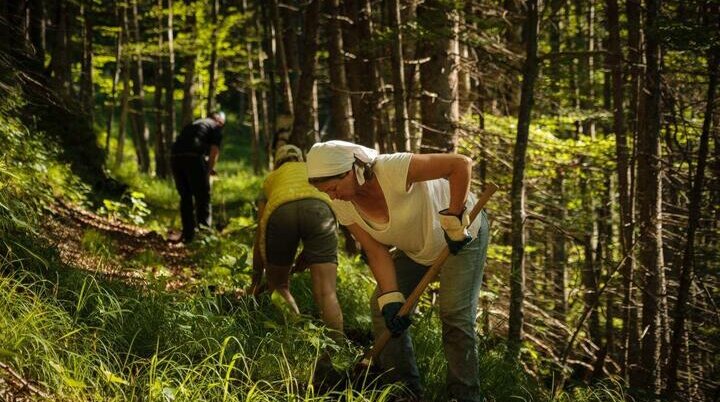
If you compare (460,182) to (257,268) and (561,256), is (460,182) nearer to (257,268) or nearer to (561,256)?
(257,268)

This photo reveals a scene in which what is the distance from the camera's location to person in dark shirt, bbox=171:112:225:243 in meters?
8.98

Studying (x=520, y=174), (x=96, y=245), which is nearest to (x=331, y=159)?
(x=520, y=174)

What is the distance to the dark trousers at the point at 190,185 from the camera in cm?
901

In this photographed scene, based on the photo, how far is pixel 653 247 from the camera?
6.64 metres

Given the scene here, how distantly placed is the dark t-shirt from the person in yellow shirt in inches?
164

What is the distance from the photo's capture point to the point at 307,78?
27.9ft

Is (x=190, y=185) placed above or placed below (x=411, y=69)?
below

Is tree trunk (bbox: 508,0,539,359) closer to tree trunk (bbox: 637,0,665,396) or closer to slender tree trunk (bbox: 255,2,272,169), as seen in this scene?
tree trunk (bbox: 637,0,665,396)

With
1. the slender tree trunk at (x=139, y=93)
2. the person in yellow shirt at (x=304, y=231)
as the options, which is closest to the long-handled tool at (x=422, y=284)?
the person in yellow shirt at (x=304, y=231)

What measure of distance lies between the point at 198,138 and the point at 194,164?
0.36 m

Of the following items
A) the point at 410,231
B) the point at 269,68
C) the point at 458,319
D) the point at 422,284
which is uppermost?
the point at 269,68

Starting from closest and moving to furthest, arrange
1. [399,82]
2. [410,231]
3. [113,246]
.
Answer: [410,231] < [399,82] < [113,246]

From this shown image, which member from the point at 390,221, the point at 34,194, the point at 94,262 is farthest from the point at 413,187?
the point at 34,194

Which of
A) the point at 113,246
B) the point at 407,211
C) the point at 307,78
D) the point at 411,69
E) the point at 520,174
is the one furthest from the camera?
the point at 411,69
